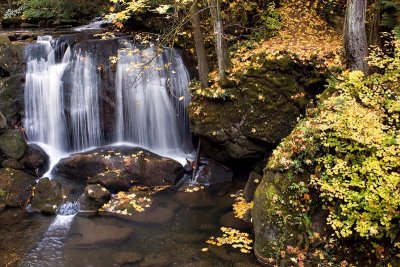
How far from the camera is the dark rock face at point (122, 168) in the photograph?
10.1 meters

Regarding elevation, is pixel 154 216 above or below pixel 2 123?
below

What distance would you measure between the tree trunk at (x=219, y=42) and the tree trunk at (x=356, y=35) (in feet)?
10.2

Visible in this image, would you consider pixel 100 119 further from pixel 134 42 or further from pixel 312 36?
pixel 312 36

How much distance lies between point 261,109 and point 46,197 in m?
5.92

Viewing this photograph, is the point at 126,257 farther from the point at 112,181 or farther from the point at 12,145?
the point at 12,145

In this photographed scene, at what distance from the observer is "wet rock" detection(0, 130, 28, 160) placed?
10.4 meters

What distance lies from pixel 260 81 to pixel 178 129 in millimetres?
3424

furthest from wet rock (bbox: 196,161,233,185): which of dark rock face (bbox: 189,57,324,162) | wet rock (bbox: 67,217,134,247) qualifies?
wet rock (bbox: 67,217,134,247)

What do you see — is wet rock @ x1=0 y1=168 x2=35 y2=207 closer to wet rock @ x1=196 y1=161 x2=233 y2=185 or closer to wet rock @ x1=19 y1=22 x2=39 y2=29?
wet rock @ x1=196 y1=161 x2=233 y2=185

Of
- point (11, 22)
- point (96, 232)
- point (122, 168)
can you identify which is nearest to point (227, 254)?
point (96, 232)

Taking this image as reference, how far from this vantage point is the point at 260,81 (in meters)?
9.87

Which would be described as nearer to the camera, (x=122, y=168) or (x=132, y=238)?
(x=132, y=238)

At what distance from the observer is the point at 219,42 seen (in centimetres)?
994

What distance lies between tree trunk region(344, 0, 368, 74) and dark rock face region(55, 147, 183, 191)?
17.8 ft
